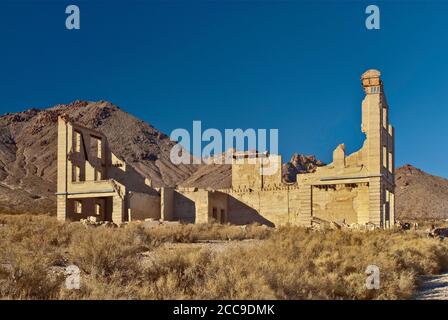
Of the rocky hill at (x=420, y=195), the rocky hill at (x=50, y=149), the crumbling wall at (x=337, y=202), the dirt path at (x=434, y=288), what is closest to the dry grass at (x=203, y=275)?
the dirt path at (x=434, y=288)

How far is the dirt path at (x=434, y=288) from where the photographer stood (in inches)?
399

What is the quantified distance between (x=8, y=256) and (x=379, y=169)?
25.7m

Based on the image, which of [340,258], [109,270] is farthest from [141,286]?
[340,258]

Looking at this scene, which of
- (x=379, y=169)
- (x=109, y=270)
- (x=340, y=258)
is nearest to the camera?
(x=109, y=270)

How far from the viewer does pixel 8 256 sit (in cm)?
1012

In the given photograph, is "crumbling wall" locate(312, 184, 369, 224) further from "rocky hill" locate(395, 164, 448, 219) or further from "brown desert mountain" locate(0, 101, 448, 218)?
"rocky hill" locate(395, 164, 448, 219)

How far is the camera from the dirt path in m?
10.1

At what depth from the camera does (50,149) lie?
9619 cm

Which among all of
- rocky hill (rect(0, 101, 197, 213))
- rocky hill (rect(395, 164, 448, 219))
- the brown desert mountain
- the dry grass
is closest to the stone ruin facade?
the brown desert mountain

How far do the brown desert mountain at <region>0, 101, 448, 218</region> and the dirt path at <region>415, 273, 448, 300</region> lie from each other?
3680cm

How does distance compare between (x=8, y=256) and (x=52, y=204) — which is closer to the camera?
(x=8, y=256)
